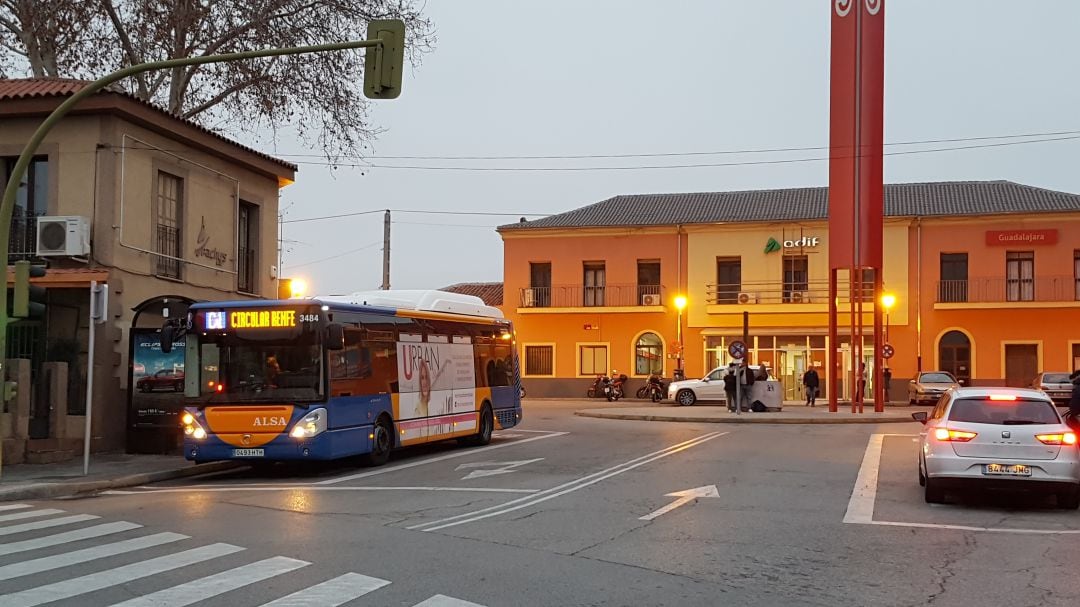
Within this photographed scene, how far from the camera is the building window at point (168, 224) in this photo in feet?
69.7

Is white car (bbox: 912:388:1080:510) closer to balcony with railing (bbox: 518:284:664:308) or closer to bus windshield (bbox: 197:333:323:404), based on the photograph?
bus windshield (bbox: 197:333:323:404)

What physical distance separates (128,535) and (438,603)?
462 cm

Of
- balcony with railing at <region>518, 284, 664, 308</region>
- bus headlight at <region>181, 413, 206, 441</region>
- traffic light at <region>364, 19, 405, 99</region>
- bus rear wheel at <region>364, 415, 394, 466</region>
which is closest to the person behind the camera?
traffic light at <region>364, 19, 405, 99</region>

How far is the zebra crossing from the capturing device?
7.43 meters

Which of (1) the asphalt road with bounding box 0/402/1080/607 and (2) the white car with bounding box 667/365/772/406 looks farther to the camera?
(2) the white car with bounding box 667/365/772/406

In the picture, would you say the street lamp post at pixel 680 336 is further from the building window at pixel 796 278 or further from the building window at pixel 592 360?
the building window at pixel 796 278

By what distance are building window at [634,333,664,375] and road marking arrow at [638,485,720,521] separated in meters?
36.5

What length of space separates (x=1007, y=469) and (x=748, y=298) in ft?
124

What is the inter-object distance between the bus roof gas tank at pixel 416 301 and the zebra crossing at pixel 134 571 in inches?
290

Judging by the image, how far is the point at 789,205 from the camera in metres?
52.2

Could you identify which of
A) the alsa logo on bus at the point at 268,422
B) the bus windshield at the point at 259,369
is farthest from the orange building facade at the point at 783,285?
the alsa logo on bus at the point at 268,422

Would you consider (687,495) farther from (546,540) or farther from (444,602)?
(444,602)

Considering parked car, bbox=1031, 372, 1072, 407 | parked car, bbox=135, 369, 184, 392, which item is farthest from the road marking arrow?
parked car, bbox=1031, 372, 1072, 407

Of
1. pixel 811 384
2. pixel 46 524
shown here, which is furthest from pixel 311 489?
pixel 811 384
